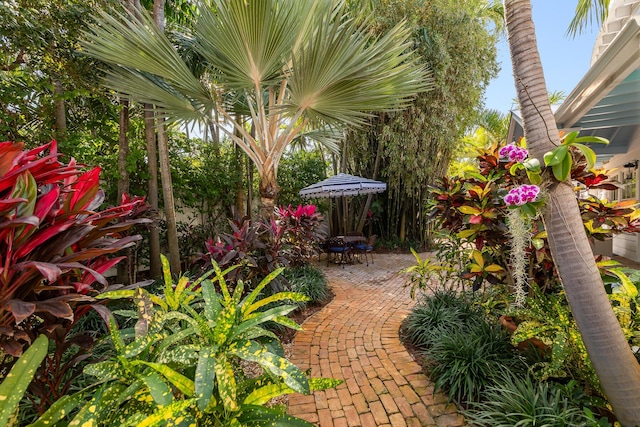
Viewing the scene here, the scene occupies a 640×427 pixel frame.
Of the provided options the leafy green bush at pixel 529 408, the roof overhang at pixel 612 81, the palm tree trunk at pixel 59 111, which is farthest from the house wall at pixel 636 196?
the palm tree trunk at pixel 59 111

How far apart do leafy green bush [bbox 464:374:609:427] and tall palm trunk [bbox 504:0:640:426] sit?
0.19m

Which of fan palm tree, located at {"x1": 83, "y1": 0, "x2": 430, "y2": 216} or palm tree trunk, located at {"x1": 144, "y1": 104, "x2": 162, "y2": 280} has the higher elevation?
fan palm tree, located at {"x1": 83, "y1": 0, "x2": 430, "y2": 216}

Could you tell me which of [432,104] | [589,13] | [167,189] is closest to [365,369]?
[167,189]

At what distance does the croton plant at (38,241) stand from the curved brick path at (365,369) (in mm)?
1379

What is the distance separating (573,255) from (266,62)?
10.1 feet

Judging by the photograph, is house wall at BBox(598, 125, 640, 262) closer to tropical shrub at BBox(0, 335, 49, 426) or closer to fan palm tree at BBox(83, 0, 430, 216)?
fan palm tree at BBox(83, 0, 430, 216)

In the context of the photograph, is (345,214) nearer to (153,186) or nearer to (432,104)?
(432,104)

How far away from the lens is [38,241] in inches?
41.9

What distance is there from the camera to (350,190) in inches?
247

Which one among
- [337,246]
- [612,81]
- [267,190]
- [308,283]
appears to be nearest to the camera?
[612,81]

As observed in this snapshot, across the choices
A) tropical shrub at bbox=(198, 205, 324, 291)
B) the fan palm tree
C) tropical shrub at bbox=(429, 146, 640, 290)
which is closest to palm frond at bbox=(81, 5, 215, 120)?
the fan palm tree

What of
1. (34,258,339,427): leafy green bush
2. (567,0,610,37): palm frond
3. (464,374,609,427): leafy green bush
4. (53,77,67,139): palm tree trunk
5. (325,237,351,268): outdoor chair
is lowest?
(464,374,609,427): leafy green bush

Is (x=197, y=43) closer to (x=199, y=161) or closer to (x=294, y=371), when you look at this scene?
(x=199, y=161)

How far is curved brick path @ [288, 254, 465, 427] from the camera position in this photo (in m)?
1.80
